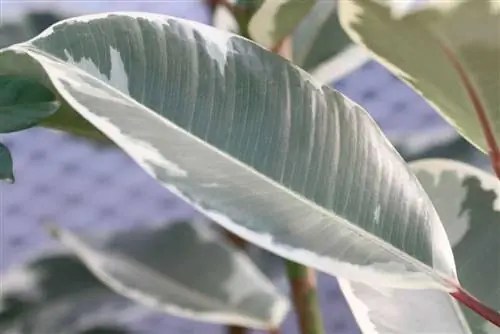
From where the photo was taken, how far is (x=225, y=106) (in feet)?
0.91

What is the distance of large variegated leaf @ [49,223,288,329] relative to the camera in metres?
0.54

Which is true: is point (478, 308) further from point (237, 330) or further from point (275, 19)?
point (237, 330)

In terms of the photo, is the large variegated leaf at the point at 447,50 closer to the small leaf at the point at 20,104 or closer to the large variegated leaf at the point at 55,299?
the small leaf at the point at 20,104

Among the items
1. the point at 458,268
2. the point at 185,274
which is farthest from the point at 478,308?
the point at 185,274

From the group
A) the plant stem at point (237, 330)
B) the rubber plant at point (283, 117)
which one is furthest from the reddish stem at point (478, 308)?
the plant stem at point (237, 330)

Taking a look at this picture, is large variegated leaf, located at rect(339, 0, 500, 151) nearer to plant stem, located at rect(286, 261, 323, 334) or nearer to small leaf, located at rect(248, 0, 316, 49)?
small leaf, located at rect(248, 0, 316, 49)

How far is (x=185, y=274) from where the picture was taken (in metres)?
0.57

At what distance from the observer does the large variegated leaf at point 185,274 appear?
54 centimetres

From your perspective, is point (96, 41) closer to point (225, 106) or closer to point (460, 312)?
point (225, 106)

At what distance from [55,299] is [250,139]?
39cm

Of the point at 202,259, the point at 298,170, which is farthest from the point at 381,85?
the point at 298,170

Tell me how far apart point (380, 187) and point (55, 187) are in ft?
2.05

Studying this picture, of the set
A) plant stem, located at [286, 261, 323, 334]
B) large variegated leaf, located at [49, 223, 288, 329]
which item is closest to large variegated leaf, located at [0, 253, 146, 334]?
large variegated leaf, located at [49, 223, 288, 329]

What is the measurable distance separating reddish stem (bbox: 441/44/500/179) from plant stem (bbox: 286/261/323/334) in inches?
7.3
